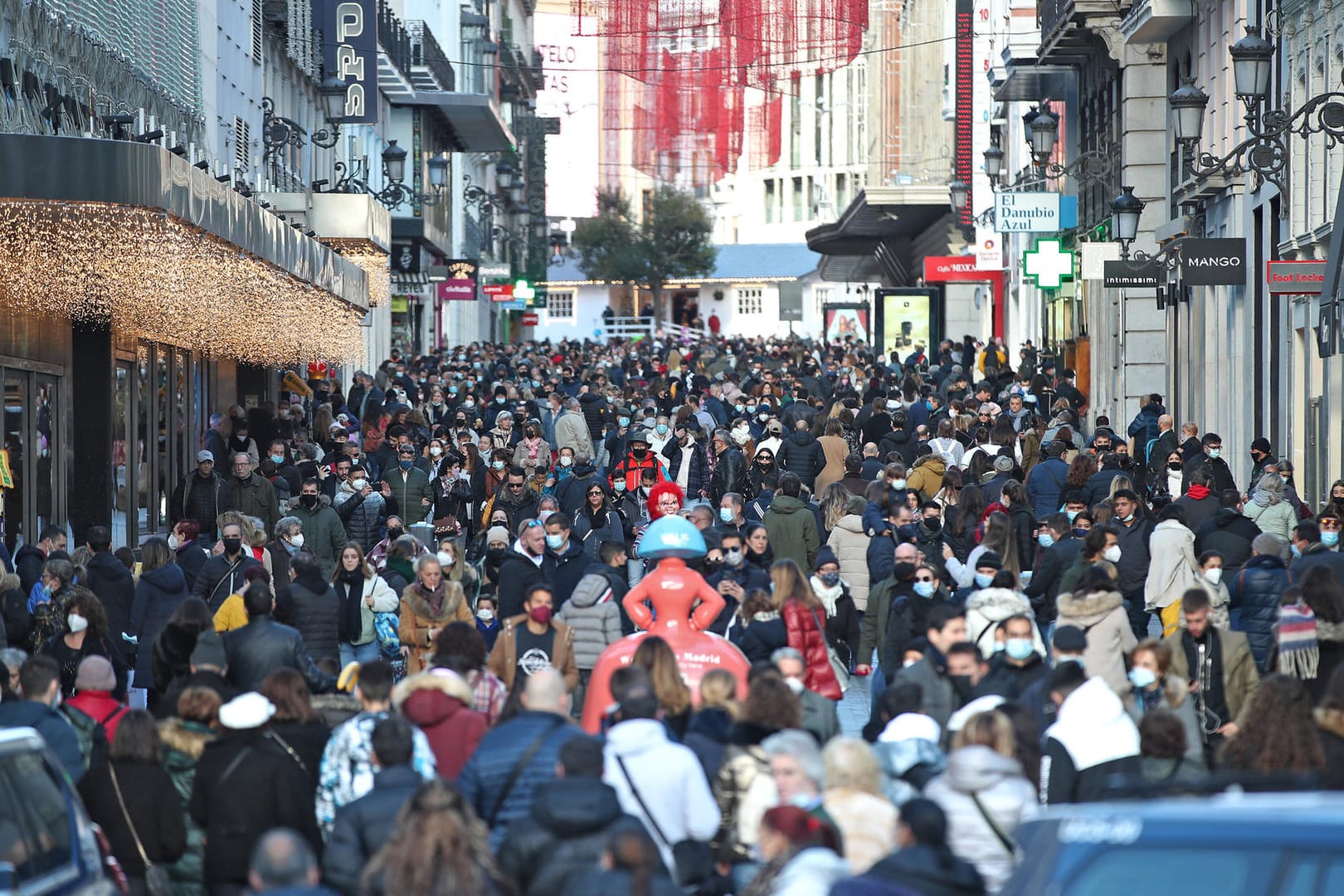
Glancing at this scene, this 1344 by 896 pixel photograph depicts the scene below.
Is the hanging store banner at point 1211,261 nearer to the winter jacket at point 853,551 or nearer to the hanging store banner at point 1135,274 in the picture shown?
the hanging store banner at point 1135,274

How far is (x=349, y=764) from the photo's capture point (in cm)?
918

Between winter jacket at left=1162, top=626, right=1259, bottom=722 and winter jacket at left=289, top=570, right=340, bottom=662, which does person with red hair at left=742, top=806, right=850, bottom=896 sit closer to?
winter jacket at left=1162, top=626, right=1259, bottom=722

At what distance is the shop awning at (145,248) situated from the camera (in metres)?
16.7

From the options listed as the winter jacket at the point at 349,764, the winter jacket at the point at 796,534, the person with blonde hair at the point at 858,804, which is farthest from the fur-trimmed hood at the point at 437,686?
the winter jacket at the point at 796,534

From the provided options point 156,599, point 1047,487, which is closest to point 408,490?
point 1047,487

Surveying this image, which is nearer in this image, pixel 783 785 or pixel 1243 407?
pixel 783 785

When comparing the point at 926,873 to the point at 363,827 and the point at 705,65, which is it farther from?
the point at 705,65

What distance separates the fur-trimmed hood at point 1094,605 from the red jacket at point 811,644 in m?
1.36

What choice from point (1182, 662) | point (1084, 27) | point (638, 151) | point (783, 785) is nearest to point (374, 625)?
point (1182, 662)

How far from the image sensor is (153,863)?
920 centimetres

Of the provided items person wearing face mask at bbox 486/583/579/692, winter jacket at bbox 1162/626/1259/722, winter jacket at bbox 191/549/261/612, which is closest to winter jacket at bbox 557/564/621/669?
person wearing face mask at bbox 486/583/579/692

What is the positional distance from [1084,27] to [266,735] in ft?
101

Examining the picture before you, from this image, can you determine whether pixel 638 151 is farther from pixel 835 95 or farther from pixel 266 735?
pixel 266 735

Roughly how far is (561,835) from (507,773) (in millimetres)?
1026
